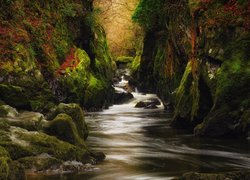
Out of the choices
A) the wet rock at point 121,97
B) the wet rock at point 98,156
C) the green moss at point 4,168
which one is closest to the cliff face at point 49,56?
the wet rock at point 121,97

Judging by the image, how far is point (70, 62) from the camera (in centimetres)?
2414

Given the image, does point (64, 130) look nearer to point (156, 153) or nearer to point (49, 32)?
point (156, 153)

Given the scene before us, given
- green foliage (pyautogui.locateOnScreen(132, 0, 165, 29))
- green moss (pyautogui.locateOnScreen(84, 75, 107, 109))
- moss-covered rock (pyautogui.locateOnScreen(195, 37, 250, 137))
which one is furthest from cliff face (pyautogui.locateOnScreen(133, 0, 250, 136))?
green moss (pyautogui.locateOnScreen(84, 75, 107, 109))

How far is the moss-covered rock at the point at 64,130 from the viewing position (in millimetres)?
10664

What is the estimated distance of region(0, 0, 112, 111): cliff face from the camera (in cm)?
1892

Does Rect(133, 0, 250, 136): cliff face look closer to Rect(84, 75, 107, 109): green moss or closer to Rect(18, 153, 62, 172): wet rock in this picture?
Rect(84, 75, 107, 109): green moss

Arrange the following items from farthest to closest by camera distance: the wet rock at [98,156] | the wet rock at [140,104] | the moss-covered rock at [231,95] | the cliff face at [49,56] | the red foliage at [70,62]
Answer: the wet rock at [140,104] → the red foliage at [70,62] → the cliff face at [49,56] → the moss-covered rock at [231,95] → the wet rock at [98,156]

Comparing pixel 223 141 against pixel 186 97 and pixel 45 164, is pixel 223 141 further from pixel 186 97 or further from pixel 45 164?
pixel 45 164

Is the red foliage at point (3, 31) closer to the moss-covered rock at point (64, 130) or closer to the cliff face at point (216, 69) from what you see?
the cliff face at point (216, 69)

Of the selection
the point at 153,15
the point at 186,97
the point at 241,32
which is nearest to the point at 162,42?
the point at 153,15

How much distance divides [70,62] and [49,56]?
1944mm

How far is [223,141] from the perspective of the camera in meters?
14.0

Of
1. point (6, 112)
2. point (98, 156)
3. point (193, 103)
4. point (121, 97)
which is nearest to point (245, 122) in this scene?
point (193, 103)

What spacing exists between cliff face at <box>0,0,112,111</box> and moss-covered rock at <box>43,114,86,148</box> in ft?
17.9
